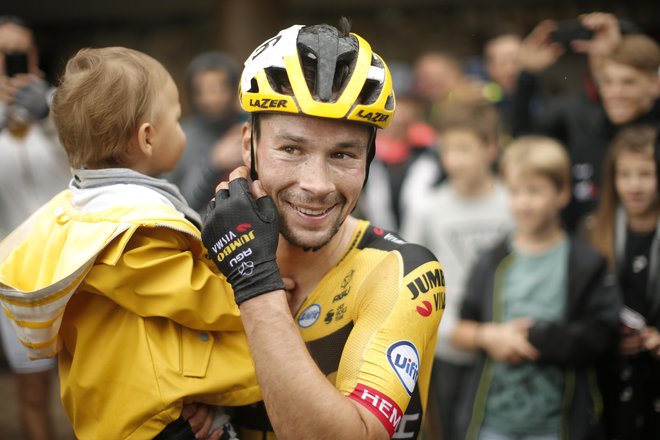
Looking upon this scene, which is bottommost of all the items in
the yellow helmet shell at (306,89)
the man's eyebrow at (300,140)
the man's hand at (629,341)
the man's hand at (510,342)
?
the man's hand at (510,342)

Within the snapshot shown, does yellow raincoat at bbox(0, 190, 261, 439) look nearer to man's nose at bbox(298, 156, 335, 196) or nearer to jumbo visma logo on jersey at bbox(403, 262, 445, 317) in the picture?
man's nose at bbox(298, 156, 335, 196)

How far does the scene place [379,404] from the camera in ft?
7.52

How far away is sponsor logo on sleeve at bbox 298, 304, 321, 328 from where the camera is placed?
8.63ft

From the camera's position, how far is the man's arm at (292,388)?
2.18 metres

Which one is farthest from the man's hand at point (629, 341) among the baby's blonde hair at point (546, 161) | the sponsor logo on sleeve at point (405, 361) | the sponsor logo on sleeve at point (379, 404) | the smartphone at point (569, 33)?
the sponsor logo on sleeve at point (379, 404)

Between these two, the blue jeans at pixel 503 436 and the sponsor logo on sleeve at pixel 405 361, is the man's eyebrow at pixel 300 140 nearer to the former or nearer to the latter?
the sponsor logo on sleeve at pixel 405 361

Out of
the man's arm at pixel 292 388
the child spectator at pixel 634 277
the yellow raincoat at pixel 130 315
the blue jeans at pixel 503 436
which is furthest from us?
the blue jeans at pixel 503 436

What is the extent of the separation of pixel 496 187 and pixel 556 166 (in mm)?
1058

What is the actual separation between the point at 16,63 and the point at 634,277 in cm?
433

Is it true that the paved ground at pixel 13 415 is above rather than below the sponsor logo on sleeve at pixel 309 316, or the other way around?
below

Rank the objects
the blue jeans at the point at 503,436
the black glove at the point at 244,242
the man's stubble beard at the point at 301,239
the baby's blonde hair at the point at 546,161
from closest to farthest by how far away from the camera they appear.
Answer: the black glove at the point at 244,242, the man's stubble beard at the point at 301,239, the blue jeans at the point at 503,436, the baby's blonde hair at the point at 546,161

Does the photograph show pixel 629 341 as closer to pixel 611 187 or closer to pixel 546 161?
pixel 611 187

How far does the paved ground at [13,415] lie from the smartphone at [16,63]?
286cm

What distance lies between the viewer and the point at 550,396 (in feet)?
15.0
